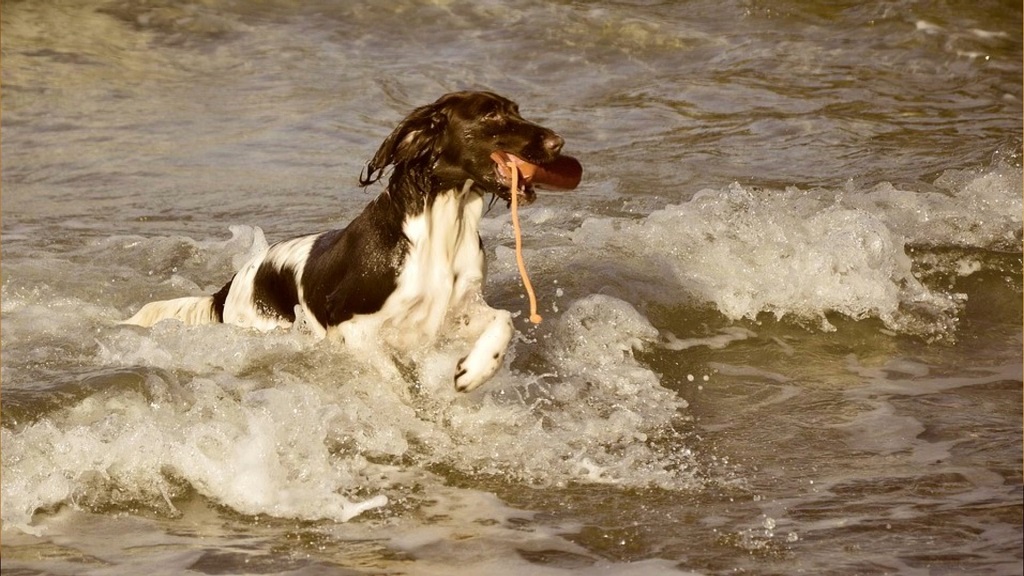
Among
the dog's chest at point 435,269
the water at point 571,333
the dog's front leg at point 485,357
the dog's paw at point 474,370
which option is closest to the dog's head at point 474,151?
the dog's chest at point 435,269

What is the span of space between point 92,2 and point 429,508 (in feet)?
40.7

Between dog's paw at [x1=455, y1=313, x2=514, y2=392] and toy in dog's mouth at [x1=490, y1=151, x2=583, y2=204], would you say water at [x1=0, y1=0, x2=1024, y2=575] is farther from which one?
toy in dog's mouth at [x1=490, y1=151, x2=583, y2=204]

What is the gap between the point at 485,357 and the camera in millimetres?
5660

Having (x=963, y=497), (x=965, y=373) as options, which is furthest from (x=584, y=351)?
(x=963, y=497)

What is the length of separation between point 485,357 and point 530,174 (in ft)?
2.42

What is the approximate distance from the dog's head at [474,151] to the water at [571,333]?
2.55ft

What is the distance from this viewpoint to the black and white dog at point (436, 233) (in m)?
5.68

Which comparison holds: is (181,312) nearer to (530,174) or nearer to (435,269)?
(435,269)

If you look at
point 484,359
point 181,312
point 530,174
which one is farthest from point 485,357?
point 181,312

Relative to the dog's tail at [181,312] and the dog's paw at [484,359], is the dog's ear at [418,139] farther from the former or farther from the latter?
Answer: the dog's tail at [181,312]

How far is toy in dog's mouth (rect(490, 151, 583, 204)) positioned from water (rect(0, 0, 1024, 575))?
0.81 m

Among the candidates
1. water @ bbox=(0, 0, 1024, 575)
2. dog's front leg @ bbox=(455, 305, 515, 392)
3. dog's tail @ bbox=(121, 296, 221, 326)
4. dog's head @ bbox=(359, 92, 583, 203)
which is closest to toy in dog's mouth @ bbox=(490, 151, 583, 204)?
dog's head @ bbox=(359, 92, 583, 203)

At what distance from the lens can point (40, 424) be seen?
220 inches

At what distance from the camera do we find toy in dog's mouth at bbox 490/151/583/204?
18.6 feet
